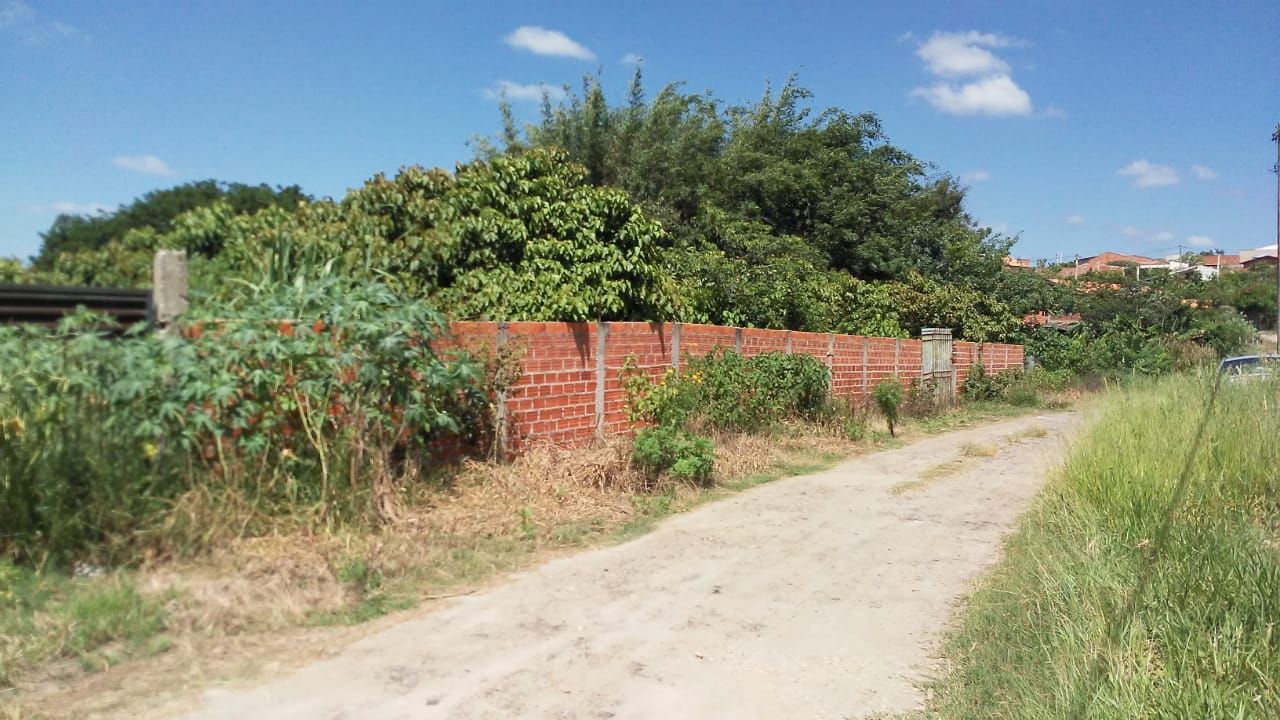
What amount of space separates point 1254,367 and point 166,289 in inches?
346

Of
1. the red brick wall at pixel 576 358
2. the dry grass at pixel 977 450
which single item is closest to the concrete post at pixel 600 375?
the red brick wall at pixel 576 358

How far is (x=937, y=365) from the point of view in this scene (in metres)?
17.7

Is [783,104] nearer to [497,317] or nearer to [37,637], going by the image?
[497,317]

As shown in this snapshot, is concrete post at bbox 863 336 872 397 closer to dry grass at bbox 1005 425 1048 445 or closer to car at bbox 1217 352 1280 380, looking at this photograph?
dry grass at bbox 1005 425 1048 445

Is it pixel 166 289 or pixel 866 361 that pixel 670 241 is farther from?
pixel 166 289

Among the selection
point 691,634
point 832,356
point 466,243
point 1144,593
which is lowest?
point 691,634

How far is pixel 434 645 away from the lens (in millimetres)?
4445

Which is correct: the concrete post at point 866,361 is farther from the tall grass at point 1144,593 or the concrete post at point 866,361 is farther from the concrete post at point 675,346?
the tall grass at point 1144,593

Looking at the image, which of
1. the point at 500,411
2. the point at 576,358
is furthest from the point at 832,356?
the point at 500,411

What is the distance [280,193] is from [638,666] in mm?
5713

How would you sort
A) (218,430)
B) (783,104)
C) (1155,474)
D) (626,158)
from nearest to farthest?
(218,430)
(1155,474)
(626,158)
(783,104)

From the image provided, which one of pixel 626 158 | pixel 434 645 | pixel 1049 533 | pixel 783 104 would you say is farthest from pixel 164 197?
pixel 783 104

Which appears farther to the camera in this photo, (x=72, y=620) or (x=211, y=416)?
(x=211, y=416)

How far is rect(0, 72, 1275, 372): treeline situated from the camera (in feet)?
22.5
